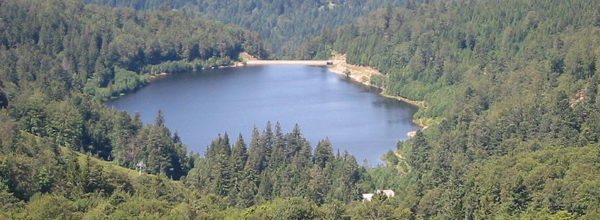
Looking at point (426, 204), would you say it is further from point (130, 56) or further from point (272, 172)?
point (130, 56)

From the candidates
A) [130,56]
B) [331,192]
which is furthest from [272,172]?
[130,56]

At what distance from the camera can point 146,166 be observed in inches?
3371

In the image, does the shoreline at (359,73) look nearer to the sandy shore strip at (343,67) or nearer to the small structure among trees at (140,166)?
→ the sandy shore strip at (343,67)

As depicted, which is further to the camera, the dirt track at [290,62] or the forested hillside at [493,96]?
the dirt track at [290,62]

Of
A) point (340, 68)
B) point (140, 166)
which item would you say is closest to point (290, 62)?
point (340, 68)

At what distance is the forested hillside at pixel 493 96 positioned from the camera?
2603 inches

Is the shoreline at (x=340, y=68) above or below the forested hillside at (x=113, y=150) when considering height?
below

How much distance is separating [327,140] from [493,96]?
21.2 meters

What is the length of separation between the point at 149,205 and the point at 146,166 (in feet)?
82.0

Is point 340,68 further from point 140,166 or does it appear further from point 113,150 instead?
point 140,166

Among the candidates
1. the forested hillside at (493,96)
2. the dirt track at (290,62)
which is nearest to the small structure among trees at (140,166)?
the forested hillside at (493,96)

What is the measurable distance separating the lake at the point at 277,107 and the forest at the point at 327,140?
9.93 feet

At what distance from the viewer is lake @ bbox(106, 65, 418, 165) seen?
3878 inches

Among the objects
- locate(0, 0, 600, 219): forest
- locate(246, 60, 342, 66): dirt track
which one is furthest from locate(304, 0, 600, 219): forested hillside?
locate(246, 60, 342, 66): dirt track
